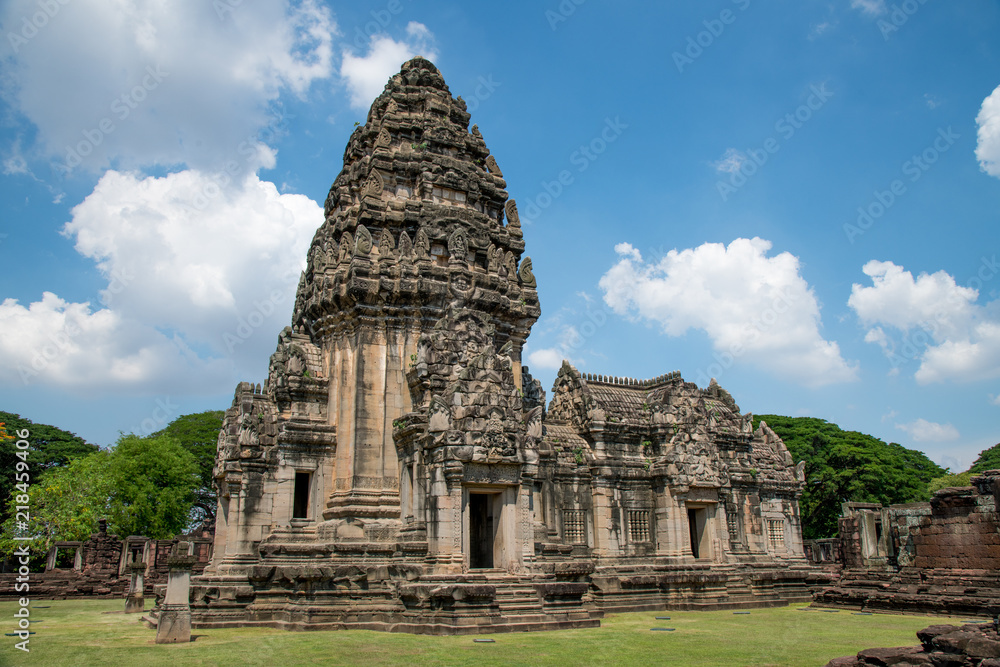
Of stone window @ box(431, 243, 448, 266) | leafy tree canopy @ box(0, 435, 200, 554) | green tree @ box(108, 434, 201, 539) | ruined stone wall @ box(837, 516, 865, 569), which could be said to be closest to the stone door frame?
stone window @ box(431, 243, 448, 266)

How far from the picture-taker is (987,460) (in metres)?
53.1

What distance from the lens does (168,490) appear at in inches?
1722

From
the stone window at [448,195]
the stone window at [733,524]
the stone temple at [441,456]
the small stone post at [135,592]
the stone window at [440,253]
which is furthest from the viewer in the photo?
the stone window at [733,524]

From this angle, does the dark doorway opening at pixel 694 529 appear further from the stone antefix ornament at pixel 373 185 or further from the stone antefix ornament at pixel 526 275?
the stone antefix ornament at pixel 373 185

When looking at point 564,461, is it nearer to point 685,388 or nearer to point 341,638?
point 685,388

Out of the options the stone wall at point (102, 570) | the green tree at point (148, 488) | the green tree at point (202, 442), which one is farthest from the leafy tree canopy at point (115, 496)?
the green tree at point (202, 442)

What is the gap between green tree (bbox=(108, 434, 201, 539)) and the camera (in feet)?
138

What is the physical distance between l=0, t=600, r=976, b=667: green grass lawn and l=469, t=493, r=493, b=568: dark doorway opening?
11.8 feet

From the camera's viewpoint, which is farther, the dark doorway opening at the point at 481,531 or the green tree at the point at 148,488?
the green tree at the point at 148,488

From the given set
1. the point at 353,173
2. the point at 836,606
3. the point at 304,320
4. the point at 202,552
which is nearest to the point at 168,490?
the point at 202,552

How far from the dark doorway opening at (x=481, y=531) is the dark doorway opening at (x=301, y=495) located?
4862 millimetres

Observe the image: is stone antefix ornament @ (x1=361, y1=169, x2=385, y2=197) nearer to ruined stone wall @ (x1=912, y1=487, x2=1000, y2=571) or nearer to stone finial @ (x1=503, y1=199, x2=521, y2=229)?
stone finial @ (x1=503, y1=199, x2=521, y2=229)

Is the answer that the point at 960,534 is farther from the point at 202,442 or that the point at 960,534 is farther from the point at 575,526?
the point at 202,442

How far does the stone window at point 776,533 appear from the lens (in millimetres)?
30466
